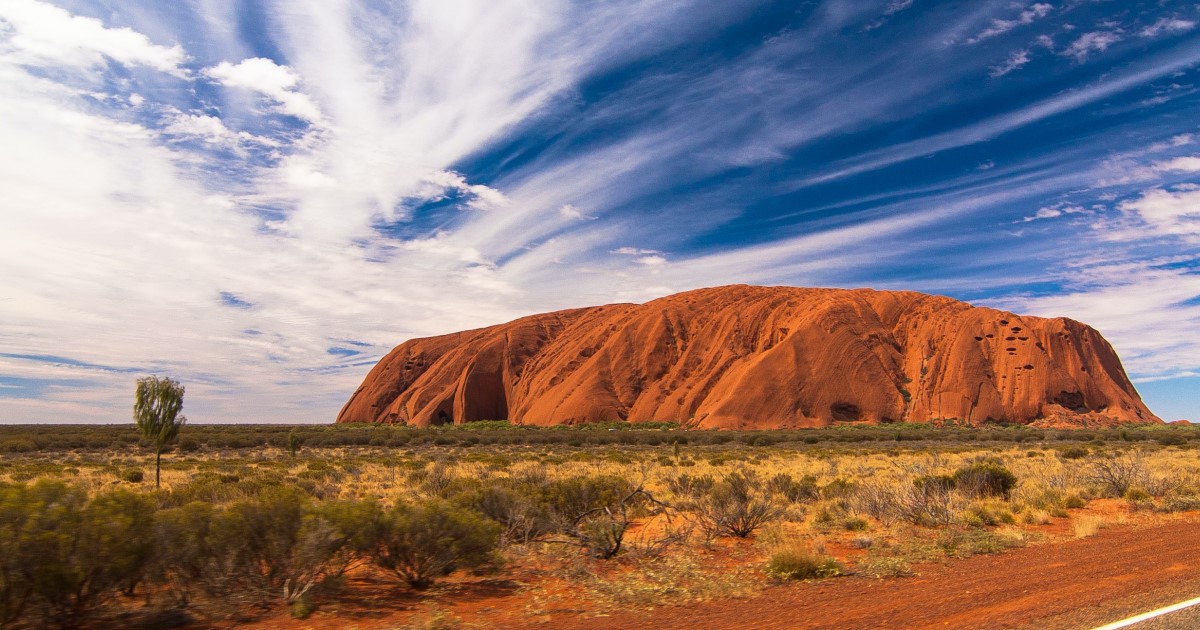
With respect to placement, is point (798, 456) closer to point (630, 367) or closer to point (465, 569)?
point (465, 569)

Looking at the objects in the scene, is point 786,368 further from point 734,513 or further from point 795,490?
point 734,513

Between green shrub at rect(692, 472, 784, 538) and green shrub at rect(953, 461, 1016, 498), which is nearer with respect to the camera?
green shrub at rect(692, 472, 784, 538)

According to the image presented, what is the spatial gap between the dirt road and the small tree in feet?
58.3

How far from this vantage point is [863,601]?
6949mm

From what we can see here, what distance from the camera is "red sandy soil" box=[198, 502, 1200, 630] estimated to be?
6.27 metres

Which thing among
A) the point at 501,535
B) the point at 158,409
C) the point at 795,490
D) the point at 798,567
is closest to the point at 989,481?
the point at 795,490

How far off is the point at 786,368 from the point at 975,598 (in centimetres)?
6554

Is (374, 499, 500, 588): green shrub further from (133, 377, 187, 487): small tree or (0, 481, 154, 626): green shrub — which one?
(133, 377, 187, 487): small tree

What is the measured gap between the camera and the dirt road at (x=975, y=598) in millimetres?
6180

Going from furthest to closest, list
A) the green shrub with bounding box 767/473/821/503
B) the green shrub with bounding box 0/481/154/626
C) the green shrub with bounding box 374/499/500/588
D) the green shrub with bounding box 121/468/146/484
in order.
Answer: the green shrub with bounding box 121/468/146/484
the green shrub with bounding box 767/473/821/503
the green shrub with bounding box 374/499/500/588
the green shrub with bounding box 0/481/154/626

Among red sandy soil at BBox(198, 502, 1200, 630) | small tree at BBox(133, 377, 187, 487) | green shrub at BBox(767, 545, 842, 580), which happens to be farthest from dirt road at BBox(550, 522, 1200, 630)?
small tree at BBox(133, 377, 187, 487)

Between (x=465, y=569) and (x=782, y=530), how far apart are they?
19.9ft

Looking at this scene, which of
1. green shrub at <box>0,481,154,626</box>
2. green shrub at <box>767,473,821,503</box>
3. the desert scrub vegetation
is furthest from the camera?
green shrub at <box>767,473,821,503</box>

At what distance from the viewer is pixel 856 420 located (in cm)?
6788
